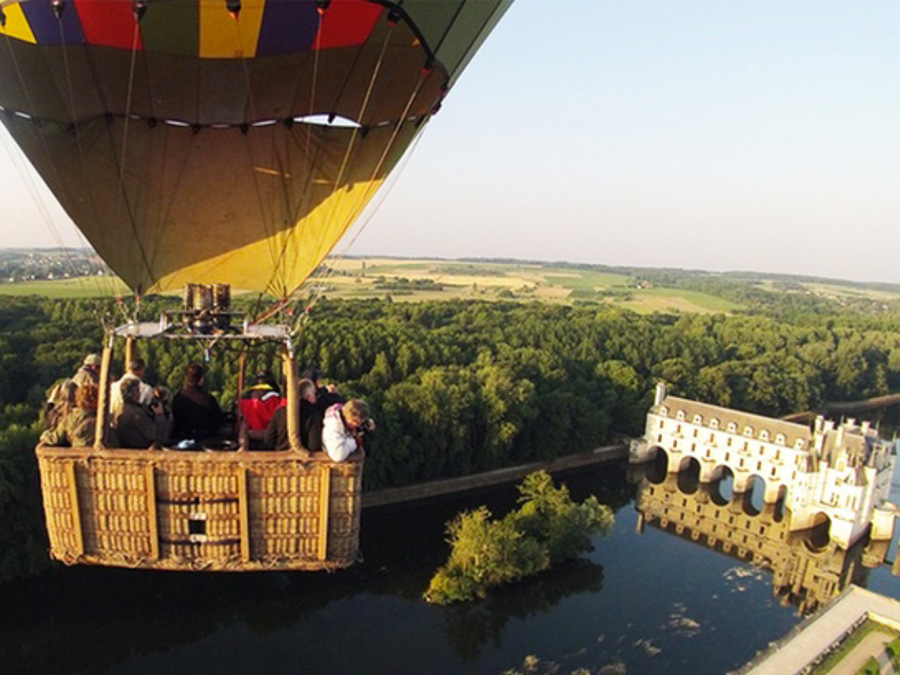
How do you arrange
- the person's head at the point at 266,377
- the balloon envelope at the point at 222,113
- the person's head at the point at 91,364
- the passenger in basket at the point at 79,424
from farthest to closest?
the person's head at the point at 266,377 → the balloon envelope at the point at 222,113 → the person's head at the point at 91,364 → the passenger in basket at the point at 79,424

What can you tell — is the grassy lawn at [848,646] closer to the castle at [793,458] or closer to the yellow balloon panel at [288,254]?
the castle at [793,458]

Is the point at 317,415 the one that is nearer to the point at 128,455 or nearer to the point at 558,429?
the point at 128,455

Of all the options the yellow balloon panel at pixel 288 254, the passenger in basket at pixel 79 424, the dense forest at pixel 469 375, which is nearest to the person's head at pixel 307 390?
the passenger in basket at pixel 79 424

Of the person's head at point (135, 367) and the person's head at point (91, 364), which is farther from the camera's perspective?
the person's head at point (135, 367)

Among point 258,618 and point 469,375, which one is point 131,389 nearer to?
point 258,618

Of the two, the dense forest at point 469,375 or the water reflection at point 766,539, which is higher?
the dense forest at point 469,375

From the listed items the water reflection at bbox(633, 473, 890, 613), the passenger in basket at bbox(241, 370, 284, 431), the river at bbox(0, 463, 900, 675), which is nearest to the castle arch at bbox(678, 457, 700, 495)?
the water reflection at bbox(633, 473, 890, 613)

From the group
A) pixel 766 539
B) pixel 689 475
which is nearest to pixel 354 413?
pixel 766 539
